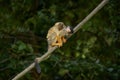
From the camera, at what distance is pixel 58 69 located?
6.45ft

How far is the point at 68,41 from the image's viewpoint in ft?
6.19

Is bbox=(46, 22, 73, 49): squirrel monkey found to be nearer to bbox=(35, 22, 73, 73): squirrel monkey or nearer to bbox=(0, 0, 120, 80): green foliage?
bbox=(35, 22, 73, 73): squirrel monkey

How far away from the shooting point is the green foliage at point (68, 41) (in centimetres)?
183

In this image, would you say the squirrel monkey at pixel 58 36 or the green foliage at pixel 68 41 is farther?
the green foliage at pixel 68 41

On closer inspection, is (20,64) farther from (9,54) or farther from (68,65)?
(68,65)

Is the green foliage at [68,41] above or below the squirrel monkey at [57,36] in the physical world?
above

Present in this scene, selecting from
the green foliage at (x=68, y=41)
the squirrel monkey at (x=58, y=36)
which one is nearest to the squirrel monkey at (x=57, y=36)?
the squirrel monkey at (x=58, y=36)

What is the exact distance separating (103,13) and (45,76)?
0.57 metres

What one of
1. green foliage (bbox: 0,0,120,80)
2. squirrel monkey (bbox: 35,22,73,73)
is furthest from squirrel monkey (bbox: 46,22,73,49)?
green foliage (bbox: 0,0,120,80)

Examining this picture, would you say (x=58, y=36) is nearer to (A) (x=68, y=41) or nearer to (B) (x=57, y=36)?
(B) (x=57, y=36)

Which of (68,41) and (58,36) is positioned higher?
(68,41)

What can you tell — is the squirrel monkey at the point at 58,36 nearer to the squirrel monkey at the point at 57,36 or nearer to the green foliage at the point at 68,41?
the squirrel monkey at the point at 57,36

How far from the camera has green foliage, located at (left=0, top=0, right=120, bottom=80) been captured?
1835mm

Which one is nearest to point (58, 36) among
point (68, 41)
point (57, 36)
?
point (57, 36)
